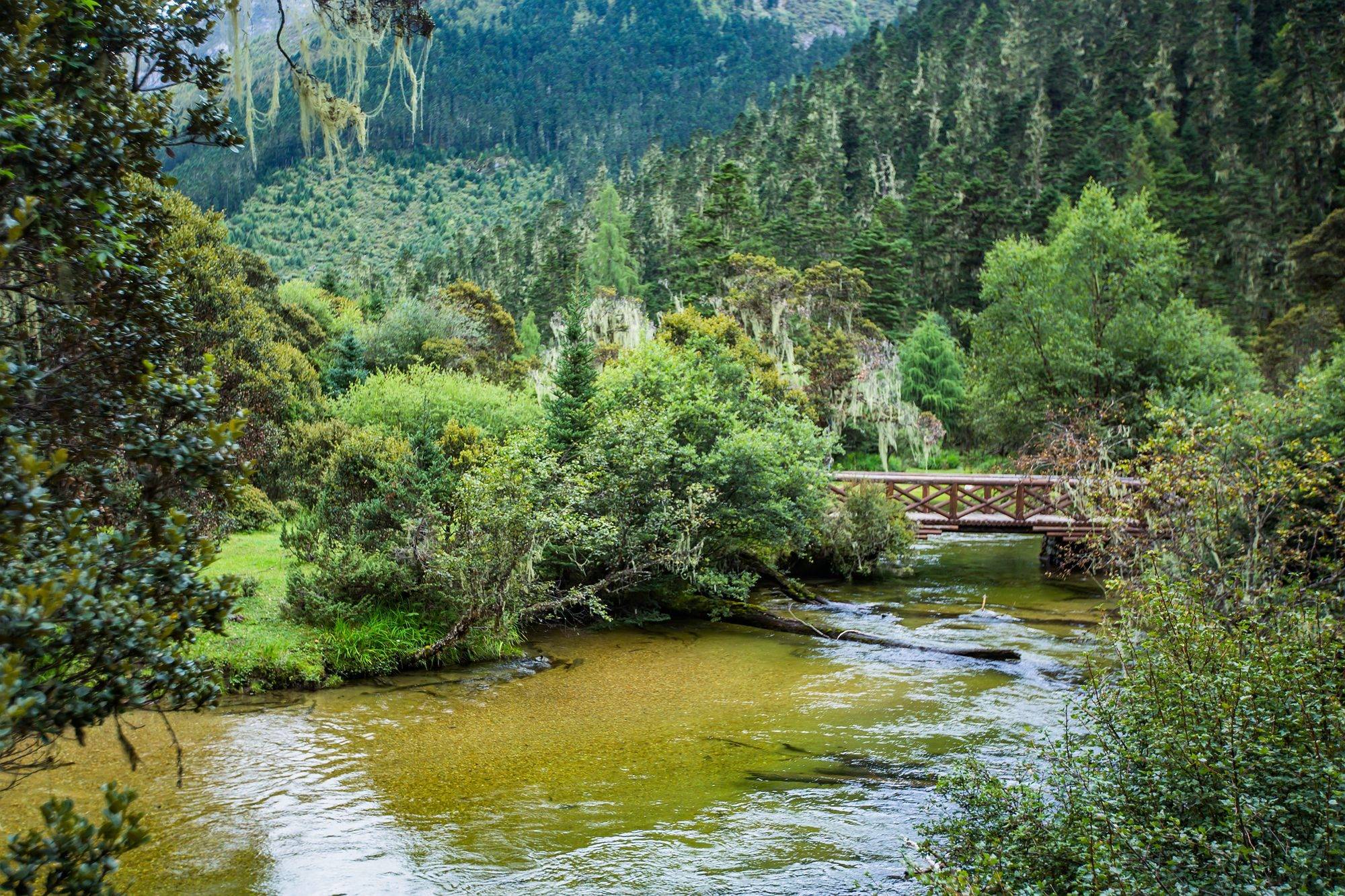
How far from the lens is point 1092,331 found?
2839cm

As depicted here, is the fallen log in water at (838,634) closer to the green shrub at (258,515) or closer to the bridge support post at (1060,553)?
the bridge support post at (1060,553)

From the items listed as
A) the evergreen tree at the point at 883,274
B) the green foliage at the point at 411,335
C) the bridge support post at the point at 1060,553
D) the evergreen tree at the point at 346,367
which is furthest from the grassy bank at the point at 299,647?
the evergreen tree at the point at 883,274

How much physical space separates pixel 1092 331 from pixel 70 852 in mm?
30097

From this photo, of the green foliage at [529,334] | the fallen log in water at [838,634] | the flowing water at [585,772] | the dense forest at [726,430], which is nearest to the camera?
the dense forest at [726,430]

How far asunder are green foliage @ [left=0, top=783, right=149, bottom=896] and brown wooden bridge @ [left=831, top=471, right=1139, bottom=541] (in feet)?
63.4

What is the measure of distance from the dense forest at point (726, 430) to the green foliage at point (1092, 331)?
5.5 inches

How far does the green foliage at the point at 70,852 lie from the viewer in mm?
2957

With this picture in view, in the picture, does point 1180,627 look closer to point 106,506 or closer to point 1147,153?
point 106,506

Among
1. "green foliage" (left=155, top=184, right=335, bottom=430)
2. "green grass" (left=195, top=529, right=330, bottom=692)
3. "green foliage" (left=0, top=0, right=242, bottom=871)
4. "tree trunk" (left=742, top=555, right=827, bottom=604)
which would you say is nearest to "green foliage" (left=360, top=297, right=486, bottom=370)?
"green foliage" (left=155, top=184, right=335, bottom=430)

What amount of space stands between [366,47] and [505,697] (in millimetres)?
8223

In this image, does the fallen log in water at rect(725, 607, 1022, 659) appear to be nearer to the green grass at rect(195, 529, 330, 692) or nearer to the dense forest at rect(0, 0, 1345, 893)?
the dense forest at rect(0, 0, 1345, 893)

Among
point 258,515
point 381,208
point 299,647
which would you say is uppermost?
point 381,208

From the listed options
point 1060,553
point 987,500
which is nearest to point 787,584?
point 987,500

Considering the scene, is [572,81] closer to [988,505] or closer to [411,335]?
[411,335]
